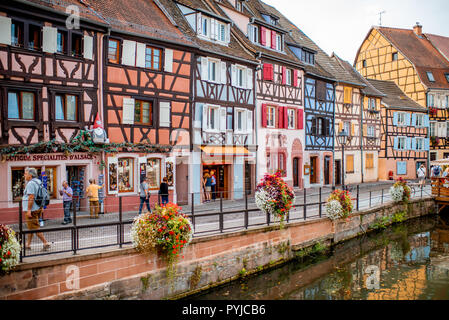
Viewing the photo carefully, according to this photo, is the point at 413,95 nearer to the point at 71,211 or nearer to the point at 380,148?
the point at 380,148

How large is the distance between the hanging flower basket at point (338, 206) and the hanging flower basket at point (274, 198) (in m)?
3.09

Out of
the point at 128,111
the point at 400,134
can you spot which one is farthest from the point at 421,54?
the point at 128,111

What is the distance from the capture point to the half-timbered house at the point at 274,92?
886 inches

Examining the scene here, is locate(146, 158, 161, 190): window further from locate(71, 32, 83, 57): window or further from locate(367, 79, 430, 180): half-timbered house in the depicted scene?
locate(367, 79, 430, 180): half-timbered house

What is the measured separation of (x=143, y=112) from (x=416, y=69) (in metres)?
30.4

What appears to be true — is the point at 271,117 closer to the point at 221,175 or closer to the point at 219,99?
the point at 219,99

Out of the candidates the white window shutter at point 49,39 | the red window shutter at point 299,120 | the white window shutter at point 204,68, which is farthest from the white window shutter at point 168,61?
the red window shutter at point 299,120

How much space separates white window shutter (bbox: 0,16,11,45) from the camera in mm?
12484

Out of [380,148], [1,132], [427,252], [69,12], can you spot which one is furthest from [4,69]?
[380,148]

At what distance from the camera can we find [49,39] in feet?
44.3

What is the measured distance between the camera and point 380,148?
3484 cm
